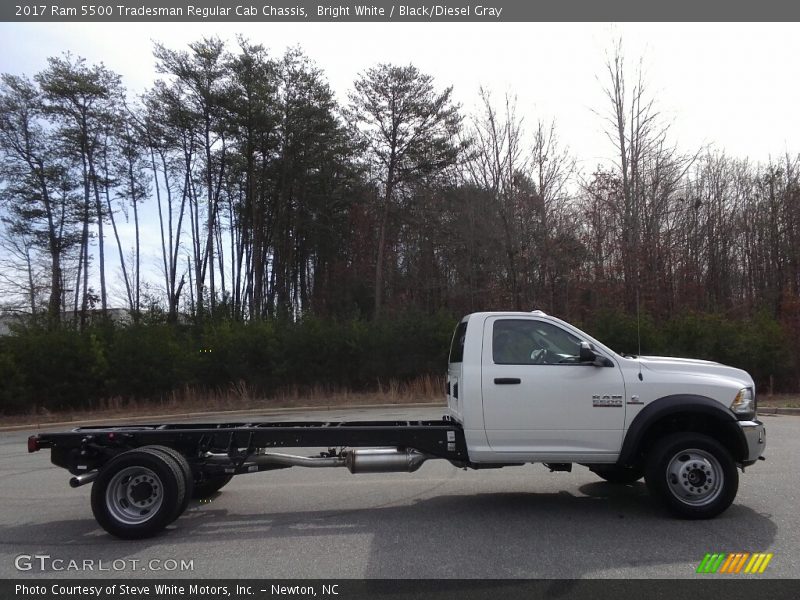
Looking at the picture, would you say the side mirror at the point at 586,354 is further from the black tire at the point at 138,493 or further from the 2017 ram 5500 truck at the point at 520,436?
the black tire at the point at 138,493

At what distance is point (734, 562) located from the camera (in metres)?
5.29

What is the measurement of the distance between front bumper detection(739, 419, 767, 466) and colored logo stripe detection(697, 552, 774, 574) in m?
1.23

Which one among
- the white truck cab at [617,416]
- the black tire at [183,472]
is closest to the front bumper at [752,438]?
the white truck cab at [617,416]

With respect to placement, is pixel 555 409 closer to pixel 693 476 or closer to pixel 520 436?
pixel 520 436

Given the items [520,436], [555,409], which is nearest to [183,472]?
[520,436]

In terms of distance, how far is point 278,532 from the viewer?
6488 millimetres

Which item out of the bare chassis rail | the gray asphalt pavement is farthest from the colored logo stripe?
the bare chassis rail

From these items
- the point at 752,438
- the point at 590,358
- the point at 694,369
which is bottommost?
the point at 752,438

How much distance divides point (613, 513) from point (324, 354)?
18367mm

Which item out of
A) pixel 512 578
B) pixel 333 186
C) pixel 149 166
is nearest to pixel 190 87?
pixel 149 166

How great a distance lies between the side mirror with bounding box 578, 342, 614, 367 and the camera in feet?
21.3

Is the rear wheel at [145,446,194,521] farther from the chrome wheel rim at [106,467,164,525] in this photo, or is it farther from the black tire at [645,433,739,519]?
the black tire at [645,433,739,519]

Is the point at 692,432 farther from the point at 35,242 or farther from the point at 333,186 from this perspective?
the point at 35,242
